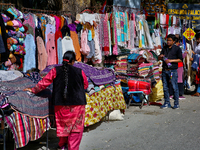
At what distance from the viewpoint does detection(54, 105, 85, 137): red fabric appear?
4.29 m

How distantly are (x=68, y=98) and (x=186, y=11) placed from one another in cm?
1129

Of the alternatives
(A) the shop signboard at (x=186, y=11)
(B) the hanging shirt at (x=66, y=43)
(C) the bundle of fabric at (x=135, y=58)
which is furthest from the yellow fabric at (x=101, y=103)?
(A) the shop signboard at (x=186, y=11)

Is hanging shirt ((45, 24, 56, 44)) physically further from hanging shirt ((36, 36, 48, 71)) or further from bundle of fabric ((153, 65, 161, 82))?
bundle of fabric ((153, 65, 161, 82))

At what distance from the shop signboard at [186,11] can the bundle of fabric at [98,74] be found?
7975 millimetres

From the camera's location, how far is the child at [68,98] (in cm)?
424

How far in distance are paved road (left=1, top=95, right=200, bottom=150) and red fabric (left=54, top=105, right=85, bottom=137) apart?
0.65 metres

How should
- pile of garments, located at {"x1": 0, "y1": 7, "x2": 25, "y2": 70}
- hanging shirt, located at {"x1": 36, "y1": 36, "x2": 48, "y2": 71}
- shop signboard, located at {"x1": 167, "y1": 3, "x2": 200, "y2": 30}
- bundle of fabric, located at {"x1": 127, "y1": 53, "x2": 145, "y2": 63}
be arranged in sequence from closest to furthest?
pile of garments, located at {"x1": 0, "y1": 7, "x2": 25, "y2": 70} → hanging shirt, located at {"x1": 36, "y1": 36, "x2": 48, "y2": 71} → bundle of fabric, located at {"x1": 127, "y1": 53, "x2": 145, "y2": 63} → shop signboard, located at {"x1": 167, "y1": 3, "x2": 200, "y2": 30}

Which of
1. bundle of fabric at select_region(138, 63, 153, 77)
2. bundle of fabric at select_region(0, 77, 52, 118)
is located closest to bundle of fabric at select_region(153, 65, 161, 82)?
bundle of fabric at select_region(138, 63, 153, 77)

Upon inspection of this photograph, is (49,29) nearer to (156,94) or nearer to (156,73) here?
(156,73)

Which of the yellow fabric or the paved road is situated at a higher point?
the yellow fabric

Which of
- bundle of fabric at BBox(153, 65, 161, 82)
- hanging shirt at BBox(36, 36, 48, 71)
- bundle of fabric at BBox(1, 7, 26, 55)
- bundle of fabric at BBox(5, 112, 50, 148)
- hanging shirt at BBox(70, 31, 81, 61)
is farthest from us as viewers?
bundle of fabric at BBox(153, 65, 161, 82)

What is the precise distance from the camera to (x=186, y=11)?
1381cm

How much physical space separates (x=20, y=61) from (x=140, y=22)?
17.1ft

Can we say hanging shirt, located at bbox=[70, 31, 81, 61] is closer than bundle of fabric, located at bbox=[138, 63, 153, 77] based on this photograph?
Yes
